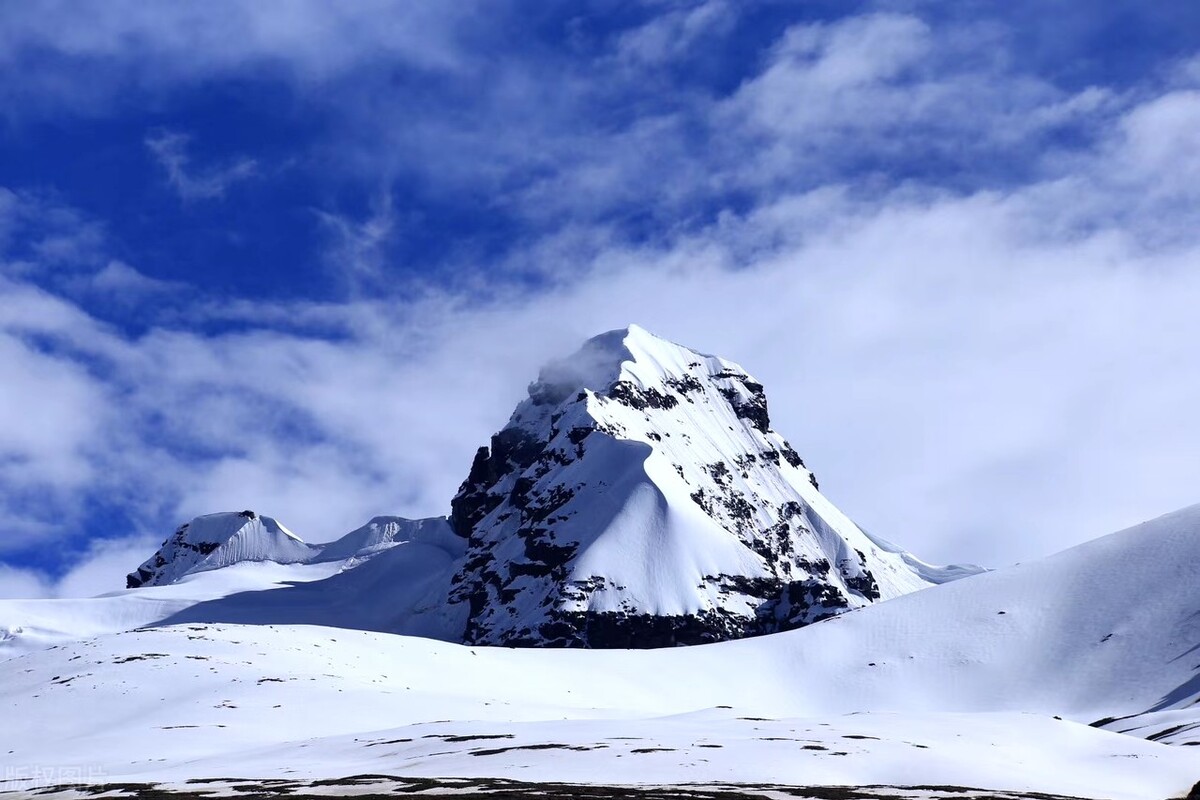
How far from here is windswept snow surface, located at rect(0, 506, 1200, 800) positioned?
231ft

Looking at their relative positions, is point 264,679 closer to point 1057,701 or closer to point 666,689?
point 666,689

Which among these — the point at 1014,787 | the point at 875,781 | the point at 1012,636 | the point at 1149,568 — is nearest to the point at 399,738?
the point at 875,781

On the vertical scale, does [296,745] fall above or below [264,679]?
below

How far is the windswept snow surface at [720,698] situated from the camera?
70375 mm

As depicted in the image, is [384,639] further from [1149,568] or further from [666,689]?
[1149,568]

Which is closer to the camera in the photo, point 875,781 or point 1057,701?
point 875,781

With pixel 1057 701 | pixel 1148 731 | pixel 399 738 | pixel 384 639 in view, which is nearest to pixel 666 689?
pixel 384 639

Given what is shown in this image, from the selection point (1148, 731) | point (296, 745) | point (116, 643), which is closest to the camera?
point (296, 745)

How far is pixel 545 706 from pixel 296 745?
38.6 m

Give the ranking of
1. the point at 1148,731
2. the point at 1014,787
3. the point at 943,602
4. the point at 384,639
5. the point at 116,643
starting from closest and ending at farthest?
the point at 1014,787 → the point at 1148,731 → the point at 116,643 → the point at 384,639 → the point at 943,602

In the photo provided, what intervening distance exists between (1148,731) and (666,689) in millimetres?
59456

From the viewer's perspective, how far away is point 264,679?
Result: 112 metres

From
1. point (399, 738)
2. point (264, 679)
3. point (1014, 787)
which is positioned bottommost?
point (1014, 787)

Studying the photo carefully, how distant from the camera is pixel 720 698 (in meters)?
150
